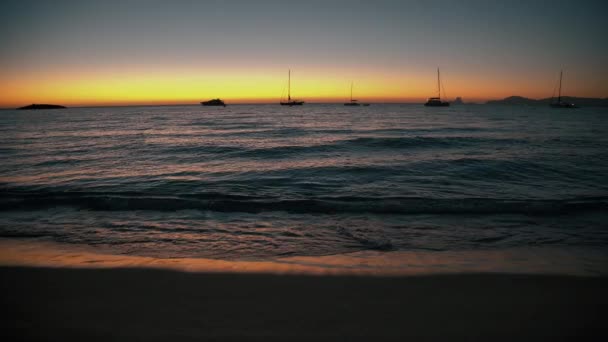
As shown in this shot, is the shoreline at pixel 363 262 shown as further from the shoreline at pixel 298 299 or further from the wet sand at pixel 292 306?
the wet sand at pixel 292 306

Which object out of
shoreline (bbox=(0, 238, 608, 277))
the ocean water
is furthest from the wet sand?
the ocean water

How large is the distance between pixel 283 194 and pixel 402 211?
13.1ft

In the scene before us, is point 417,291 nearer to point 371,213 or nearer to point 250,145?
point 371,213

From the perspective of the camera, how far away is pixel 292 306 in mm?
3400

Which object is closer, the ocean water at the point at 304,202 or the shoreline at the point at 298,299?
the shoreline at the point at 298,299

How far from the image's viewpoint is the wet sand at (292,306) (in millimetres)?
2932

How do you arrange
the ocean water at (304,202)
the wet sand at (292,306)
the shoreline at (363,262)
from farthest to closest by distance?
the ocean water at (304,202) → the shoreline at (363,262) → the wet sand at (292,306)

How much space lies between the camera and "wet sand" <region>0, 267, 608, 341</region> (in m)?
2.93

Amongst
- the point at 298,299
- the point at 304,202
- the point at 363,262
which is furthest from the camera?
the point at 304,202

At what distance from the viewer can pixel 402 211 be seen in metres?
8.30

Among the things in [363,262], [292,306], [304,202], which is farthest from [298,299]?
[304,202]

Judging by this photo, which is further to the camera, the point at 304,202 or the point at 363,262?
the point at 304,202

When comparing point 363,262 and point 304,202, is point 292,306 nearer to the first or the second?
point 363,262

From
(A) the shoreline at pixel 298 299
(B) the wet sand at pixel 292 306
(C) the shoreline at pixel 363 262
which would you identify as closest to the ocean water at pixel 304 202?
(C) the shoreline at pixel 363 262
